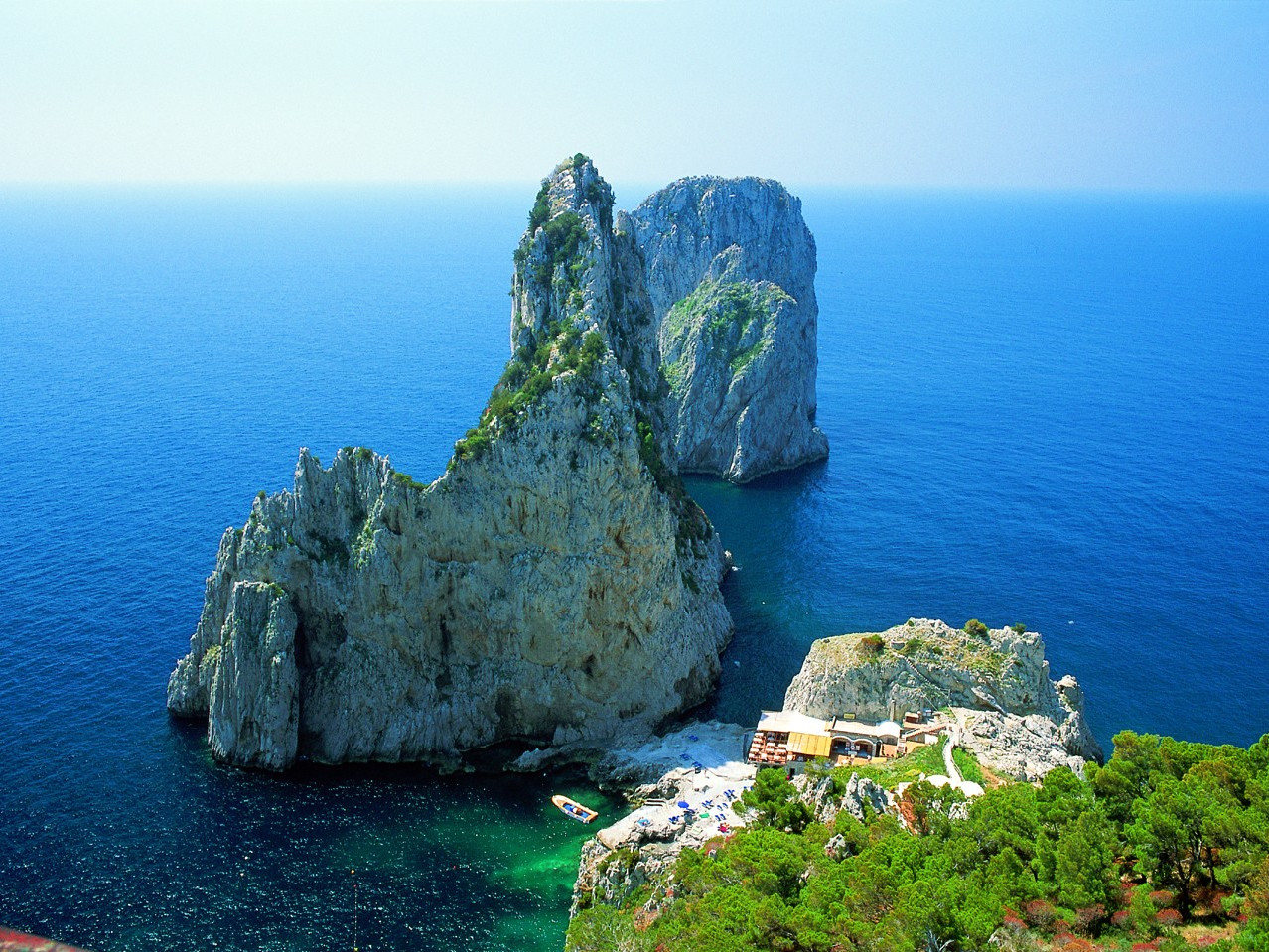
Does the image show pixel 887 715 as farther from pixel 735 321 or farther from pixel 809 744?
pixel 735 321

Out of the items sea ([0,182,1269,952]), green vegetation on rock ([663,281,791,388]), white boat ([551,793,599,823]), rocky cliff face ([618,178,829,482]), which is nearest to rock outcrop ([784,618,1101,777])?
sea ([0,182,1269,952])

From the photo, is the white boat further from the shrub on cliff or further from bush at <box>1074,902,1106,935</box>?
bush at <box>1074,902,1106,935</box>


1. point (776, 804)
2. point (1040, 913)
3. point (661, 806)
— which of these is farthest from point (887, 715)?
point (1040, 913)

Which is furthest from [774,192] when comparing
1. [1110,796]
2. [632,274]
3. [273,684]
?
[1110,796]

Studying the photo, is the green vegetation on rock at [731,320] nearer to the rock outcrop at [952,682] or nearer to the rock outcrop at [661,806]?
the rock outcrop at [952,682]

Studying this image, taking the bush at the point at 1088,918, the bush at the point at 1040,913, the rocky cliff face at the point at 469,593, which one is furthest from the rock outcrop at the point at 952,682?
the bush at the point at 1088,918

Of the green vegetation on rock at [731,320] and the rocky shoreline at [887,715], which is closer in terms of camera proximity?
the rocky shoreline at [887,715]
